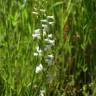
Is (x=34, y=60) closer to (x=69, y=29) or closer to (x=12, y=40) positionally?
(x=12, y=40)

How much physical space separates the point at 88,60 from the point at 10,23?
0.58 metres

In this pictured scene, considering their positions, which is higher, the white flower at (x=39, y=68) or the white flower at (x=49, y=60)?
the white flower at (x=49, y=60)

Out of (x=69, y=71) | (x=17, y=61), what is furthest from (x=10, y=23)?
(x=69, y=71)

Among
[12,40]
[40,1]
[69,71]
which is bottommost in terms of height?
[69,71]

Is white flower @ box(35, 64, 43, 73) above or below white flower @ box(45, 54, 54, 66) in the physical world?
below

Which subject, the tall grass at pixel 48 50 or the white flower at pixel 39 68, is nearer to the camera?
the white flower at pixel 39 68

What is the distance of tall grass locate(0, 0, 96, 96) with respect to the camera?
8.11ft

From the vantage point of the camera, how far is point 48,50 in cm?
241

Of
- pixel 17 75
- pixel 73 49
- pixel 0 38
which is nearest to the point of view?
pixel 17 75

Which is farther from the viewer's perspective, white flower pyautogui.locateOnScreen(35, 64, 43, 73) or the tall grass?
the tall grass

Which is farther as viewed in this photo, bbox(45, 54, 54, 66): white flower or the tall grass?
the tall grass

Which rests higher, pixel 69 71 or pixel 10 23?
pixel 10 23

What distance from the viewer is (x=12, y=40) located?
8.70 feet

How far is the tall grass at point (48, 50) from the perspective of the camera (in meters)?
2.47
